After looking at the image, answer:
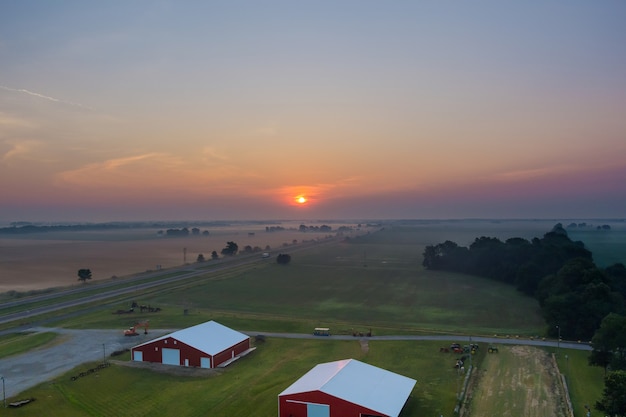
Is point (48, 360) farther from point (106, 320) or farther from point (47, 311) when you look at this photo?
point (47, 311)

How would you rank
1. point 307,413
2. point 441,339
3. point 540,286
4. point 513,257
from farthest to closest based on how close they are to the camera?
point 513,257 → point 540,286 → point 441,339 → point 307,413

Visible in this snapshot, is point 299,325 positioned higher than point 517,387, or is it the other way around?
point 299,325

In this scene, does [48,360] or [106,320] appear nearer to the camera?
[48,360]

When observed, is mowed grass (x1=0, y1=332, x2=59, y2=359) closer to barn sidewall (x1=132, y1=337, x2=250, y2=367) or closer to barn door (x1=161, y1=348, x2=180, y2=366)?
barn sidewall (x1=132, y1=337, x2=250, y2=367)

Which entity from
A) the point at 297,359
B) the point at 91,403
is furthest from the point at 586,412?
the point at 91,403

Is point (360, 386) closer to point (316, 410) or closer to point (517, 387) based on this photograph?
point (316, 410)

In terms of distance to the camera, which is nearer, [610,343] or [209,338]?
[610,343]

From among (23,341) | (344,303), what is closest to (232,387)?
(23,341)
